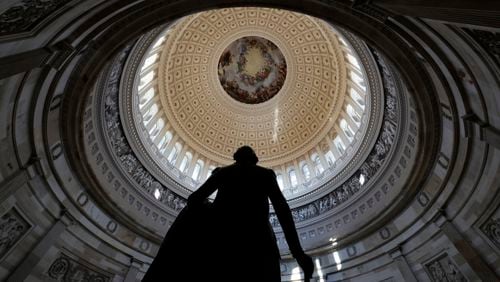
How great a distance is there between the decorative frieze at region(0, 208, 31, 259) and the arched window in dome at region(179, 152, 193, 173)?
37.9 ft

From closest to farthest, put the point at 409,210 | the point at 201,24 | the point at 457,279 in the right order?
the point at 457,279 → the point at 409,210 → the point at 201,24

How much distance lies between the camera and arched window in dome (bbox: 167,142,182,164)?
728 inches

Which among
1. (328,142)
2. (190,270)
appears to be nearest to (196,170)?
(328,142)

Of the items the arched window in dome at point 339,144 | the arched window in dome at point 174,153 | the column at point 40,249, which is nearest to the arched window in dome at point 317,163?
the arched window in dome at point 339,144

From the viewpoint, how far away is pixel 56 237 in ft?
27.0

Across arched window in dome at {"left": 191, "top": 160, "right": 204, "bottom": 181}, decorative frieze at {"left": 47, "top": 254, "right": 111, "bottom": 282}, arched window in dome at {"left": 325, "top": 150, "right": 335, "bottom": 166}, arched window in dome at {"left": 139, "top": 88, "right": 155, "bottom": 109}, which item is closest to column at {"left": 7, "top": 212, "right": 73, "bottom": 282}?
decorative frieze at {"left": 47, "top": 254, "right": 111, "bottom": 282}

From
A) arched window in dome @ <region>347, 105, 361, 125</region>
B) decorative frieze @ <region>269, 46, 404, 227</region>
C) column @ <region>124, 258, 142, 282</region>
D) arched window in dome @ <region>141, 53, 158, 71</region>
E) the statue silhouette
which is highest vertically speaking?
arched window in dome @ <region>141, 53, 158, 71</region>

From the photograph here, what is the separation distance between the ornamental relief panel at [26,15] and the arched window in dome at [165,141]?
46.9 feet

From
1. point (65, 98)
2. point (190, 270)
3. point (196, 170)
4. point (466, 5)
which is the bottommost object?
point (190, 270)

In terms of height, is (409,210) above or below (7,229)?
above

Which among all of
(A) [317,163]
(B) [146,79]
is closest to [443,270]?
(A) [317,163]

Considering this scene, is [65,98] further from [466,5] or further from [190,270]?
[466,5]

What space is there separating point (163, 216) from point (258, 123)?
13.4 m

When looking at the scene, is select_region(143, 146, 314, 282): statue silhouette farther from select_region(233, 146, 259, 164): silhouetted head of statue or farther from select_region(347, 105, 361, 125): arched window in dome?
select_region(347, 105, 361, 125): arched window in dome
